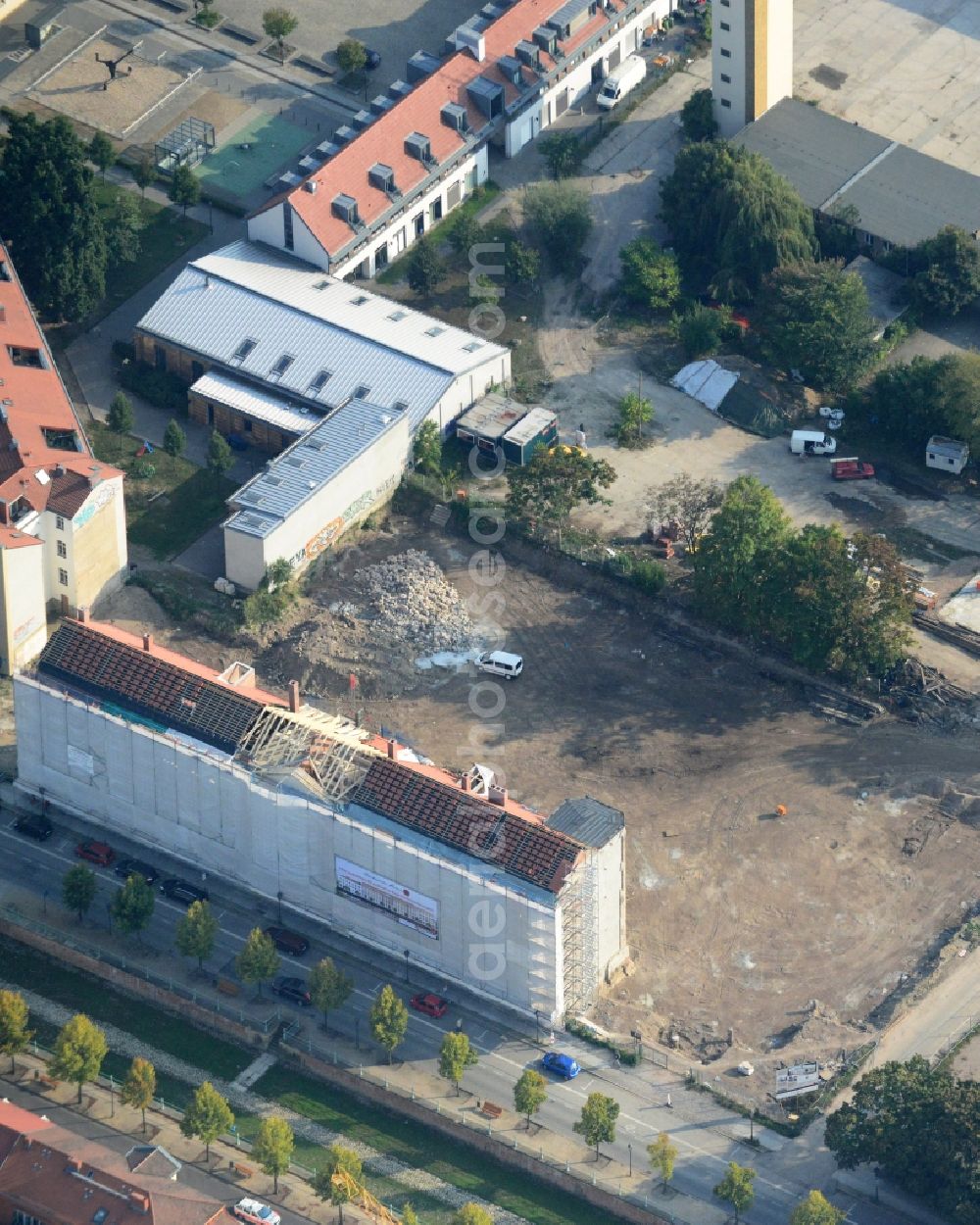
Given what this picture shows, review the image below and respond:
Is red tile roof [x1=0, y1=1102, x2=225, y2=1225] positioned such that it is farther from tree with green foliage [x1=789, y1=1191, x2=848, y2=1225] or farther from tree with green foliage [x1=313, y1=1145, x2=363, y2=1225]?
tree with green foliage [x1=789, y1=1191, x2=848, y2=1225]

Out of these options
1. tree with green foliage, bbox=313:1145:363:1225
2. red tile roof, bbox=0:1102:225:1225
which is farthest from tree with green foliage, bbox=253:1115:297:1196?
red tile roof, bbox=0:1102:225:1225

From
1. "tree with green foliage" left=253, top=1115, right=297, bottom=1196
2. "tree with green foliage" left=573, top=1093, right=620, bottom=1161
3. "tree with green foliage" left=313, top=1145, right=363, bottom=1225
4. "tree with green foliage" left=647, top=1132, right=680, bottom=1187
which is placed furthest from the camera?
"tree with green foliage" left=573, top=1093, right=620, bottom=1161

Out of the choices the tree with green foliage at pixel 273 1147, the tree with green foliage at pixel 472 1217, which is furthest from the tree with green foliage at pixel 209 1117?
the tree with green foliage at pixel 472 1217

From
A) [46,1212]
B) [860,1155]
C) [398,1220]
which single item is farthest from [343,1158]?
[860,1155]

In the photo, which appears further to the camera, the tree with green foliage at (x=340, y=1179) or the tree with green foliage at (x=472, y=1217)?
the tree with green foliage at (x=340, y=1179)

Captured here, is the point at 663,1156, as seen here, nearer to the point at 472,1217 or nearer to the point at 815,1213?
the point at 815,1213

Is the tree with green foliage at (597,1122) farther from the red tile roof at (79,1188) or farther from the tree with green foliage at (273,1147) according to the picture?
the red tile roof at (79,1188)
